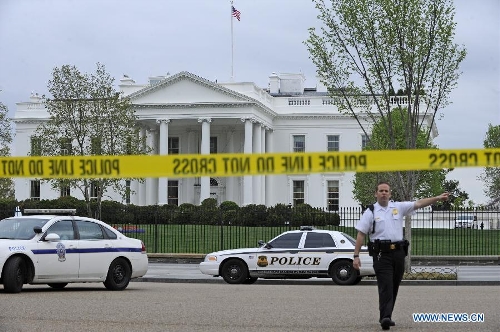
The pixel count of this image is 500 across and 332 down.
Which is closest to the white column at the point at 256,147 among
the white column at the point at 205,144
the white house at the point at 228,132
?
the white house at the point at 228,132

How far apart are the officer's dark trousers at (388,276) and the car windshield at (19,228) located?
25.3 feet

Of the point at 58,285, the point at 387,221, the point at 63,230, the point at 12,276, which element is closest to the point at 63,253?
the point at 63,230

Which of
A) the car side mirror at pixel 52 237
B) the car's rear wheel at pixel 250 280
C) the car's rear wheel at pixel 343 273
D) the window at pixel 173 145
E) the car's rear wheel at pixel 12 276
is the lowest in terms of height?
the car's rear wheel at pixel 250 280

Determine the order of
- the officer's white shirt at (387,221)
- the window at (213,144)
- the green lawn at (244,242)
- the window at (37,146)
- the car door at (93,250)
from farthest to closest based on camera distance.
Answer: the window at (213,144) < the window at (37,146) < the green lawn at (244,242) < the car door at (93,250) < the officer's white shirt at (387,221)

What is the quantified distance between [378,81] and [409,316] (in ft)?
44.6

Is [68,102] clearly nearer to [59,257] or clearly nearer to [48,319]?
[59,257]

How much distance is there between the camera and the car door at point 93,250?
1770cm

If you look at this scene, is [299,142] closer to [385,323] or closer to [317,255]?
[317,255]

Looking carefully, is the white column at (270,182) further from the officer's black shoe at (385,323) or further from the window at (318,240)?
the officer's black shoe at (385,323)

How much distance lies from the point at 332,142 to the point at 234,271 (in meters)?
65.6

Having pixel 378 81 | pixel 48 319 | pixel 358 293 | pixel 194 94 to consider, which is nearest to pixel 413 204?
pixel 48 319

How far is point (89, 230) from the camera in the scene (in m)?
18.2

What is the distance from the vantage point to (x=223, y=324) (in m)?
12.0

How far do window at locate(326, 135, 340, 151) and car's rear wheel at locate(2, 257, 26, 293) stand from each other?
7134 cm
